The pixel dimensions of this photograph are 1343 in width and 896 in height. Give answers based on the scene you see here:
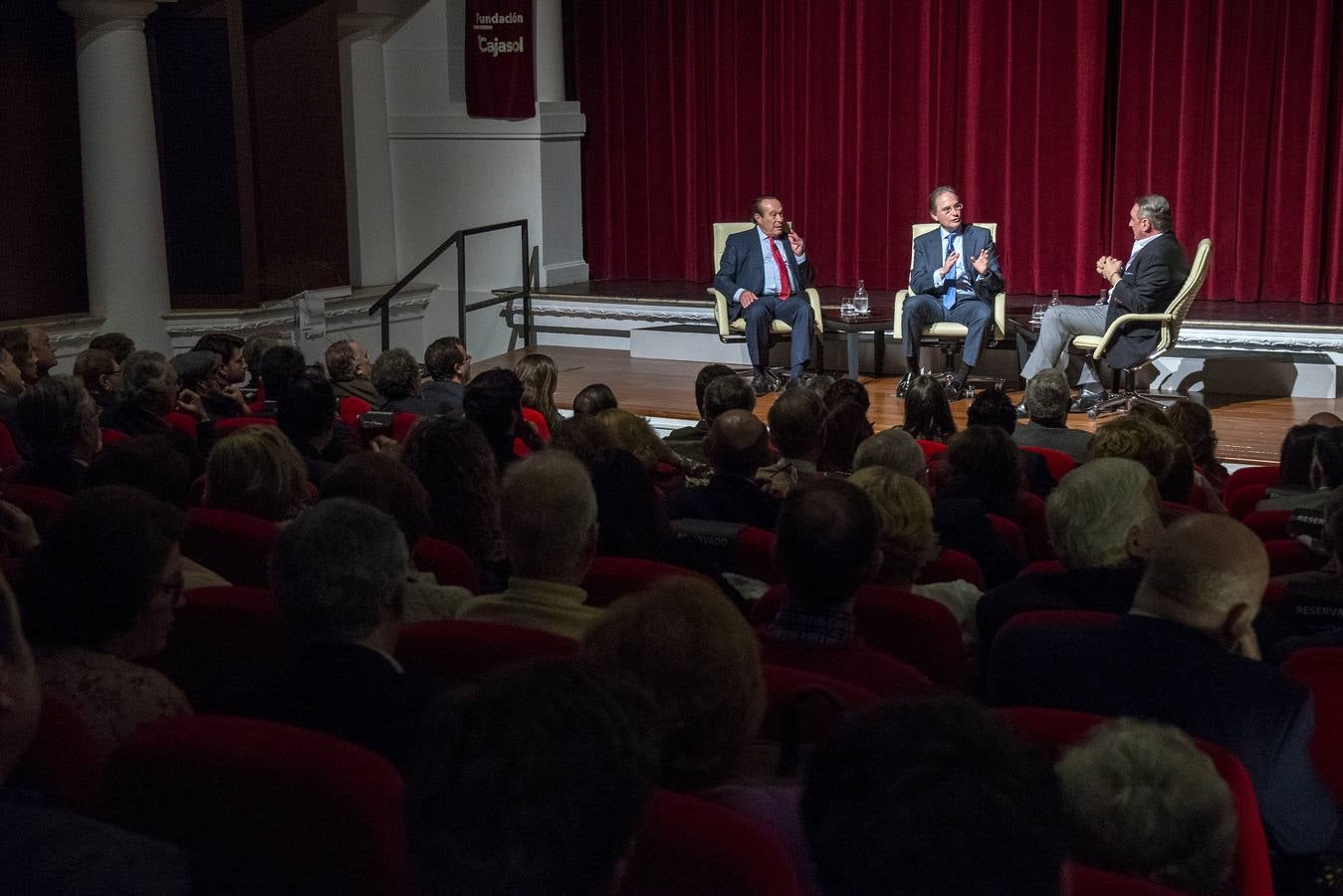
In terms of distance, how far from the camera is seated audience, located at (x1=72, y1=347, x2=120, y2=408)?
16.6 ft

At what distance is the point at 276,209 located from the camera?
29.1 feet

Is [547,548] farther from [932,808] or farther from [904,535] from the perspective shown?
[932,808]

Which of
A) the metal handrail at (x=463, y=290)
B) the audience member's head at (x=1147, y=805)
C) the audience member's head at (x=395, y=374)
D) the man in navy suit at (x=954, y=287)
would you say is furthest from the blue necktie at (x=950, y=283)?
the audience member's head at (x=1147, y=805)

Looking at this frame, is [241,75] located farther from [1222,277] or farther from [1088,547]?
[1088,547]

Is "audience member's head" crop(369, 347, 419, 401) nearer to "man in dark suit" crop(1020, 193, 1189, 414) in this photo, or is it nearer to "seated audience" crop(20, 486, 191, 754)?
"seated audience" crop(20, 486, 191, 754)

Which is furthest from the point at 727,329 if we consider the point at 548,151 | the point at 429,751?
the point at 429,751

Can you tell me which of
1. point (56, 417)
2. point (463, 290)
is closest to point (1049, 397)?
point (56, 417)

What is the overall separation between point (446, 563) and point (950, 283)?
526 centimetres

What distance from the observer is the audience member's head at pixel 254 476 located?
10.2 ft

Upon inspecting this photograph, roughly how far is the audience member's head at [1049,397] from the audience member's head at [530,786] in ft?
12.0

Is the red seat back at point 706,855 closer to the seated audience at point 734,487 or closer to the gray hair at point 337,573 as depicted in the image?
the gray hair at point 337,573

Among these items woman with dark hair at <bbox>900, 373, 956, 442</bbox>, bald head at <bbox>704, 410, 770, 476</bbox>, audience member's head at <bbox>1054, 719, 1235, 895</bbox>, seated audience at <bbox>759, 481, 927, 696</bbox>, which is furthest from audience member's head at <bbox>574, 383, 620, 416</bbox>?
audience member's head at <bbox>1054, 719, 1235, 895</bbox>

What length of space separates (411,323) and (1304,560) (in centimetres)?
746

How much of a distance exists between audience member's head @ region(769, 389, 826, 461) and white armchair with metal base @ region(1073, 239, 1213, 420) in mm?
3385
